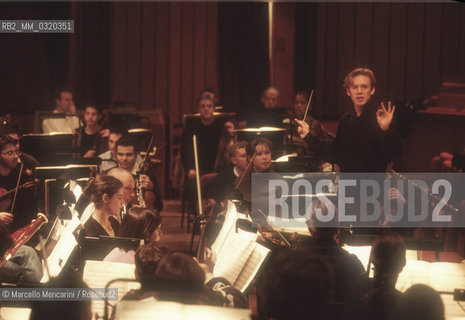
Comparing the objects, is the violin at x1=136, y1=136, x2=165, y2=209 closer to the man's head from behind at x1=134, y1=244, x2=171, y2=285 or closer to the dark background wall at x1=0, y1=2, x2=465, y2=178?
the man's head from behind at x1=134, y1=244, x2=171, y2=285

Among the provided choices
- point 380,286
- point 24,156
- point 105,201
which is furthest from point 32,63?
point 380,286

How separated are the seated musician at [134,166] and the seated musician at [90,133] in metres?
1.03

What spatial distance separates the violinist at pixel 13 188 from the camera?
4727 millimetres

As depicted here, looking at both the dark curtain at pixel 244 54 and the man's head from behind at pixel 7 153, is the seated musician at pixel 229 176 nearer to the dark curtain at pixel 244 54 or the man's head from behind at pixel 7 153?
the man's head from behind at pixel 7 153

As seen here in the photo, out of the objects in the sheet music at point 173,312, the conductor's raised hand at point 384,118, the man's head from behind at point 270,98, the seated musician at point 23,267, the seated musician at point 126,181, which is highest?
the man's head from behind at point 270,98

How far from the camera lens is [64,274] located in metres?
2.62

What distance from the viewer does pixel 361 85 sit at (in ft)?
14.0

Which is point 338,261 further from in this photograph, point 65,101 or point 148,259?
point 65,101

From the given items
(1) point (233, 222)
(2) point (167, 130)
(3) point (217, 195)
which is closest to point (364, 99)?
(1) point (233, 222)

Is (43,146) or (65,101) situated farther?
(65,101)

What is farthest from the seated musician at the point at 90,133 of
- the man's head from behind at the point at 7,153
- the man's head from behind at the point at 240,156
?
the man's head from behind at the point at 240,156

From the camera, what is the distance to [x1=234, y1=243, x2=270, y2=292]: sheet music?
3.57 metres

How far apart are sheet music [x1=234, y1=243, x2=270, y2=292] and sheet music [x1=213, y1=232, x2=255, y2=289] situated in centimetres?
2

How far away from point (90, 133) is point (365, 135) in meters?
3.15
